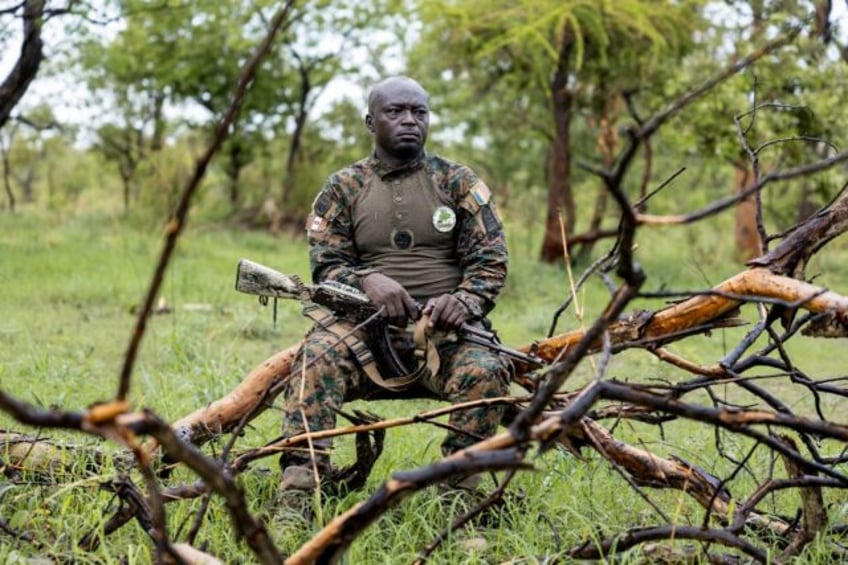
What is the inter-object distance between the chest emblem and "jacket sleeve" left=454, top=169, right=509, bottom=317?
0.17 ft

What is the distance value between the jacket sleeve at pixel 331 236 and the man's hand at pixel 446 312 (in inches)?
16.7

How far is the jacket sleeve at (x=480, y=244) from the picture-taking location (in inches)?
159

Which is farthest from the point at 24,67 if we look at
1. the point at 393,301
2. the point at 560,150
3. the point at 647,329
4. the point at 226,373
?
the point at 560,150

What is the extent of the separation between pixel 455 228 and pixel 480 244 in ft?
0.42

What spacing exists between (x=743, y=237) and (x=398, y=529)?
1405cm

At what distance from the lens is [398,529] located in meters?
3.27

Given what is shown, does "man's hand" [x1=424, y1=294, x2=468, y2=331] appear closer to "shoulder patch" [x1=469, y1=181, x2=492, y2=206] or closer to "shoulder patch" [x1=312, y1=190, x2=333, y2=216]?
"shoulder patch" [x1=469, y1=181, x2=492, y2=206]

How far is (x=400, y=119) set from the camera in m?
4.11

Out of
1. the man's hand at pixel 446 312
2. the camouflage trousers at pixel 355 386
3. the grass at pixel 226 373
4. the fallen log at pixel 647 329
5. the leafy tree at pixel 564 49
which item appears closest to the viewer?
the fallen log at pixel 647 329

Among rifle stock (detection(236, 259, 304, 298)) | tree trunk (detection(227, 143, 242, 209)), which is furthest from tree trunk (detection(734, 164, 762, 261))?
rifle stock (detection(236, 259, 304, 298))

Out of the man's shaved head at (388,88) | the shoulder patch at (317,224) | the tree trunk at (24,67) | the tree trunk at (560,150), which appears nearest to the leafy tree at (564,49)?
the tree trunk at (560,150)

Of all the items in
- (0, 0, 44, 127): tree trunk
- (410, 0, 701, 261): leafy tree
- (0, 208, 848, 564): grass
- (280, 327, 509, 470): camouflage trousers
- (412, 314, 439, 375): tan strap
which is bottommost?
(0, 208, 848, 564): grass

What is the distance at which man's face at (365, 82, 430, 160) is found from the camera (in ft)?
13.4

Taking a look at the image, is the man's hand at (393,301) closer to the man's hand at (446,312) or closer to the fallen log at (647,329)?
the man's hand at (446,312)
